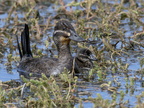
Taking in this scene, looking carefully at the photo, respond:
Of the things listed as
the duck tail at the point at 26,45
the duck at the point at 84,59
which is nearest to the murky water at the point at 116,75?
the duck tail at the point at 26,45

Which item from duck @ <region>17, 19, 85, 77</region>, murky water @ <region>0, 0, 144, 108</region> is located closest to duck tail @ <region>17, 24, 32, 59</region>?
murky water @ <region>0, 0, 144, 108</region>

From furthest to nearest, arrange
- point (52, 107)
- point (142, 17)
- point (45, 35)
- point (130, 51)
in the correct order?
point (142, 17) → point (45, 35) → point (130, 51) → point (52, 107)

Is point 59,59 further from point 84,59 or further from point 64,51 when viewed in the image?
point 84,59

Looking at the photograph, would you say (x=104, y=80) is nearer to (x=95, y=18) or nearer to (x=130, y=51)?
(x=130, y=51)

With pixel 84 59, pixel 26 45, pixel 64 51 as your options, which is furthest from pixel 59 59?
pixel 26 45

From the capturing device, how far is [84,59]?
37.5 feet

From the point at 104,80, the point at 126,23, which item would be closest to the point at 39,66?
the point at 104,80

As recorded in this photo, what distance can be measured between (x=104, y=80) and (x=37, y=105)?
219 cm

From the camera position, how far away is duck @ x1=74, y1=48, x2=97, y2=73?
11242 millimetres

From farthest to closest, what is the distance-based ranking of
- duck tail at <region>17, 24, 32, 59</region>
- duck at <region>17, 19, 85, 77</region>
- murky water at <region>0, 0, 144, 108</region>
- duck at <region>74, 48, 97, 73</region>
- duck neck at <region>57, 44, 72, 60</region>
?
duck tail at <region>17, 24, 32, 59</region>
duck at <region>74, 48, 97, 73</region>
duck neck at <region>57, 44, 72, 60</region>
duck at <region>17, 19, 85, 77</region>
murky water at <region>0, 0, 144, 108</region>

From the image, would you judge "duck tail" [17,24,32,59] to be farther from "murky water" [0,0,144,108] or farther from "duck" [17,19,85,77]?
"duck" [17,19,85,77]

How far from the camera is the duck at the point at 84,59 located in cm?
1124

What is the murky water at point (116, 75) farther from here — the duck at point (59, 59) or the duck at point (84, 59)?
the duck at point (84, 59)

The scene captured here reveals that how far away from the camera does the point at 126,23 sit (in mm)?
14477
